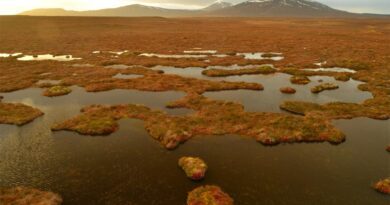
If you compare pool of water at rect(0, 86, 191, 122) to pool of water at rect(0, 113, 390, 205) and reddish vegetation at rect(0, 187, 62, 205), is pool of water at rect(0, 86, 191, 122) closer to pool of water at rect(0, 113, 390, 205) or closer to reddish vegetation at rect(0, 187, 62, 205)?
pool of water at rect(0, 113, 390, 205)

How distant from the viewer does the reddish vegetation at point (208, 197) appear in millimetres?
22266

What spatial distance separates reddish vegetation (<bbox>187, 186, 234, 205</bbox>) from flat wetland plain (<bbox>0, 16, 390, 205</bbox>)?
2.58 ft

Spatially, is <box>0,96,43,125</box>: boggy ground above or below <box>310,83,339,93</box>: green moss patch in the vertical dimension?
below

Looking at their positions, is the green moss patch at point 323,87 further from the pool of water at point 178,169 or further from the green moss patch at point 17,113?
the green moss patch at point 17,113

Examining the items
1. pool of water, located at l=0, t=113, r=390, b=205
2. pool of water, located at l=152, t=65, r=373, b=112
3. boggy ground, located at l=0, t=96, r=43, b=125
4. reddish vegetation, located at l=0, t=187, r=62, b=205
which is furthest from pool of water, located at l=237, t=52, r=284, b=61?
reddish vegetation, located at l=0, t=187, r=62, b=205

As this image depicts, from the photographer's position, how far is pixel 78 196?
23188mm

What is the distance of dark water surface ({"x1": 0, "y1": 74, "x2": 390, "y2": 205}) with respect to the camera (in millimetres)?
23375

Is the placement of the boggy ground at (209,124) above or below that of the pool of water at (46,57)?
below

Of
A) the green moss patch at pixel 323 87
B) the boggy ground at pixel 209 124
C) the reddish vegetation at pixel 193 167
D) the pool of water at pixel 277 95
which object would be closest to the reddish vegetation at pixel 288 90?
→ the pool of water at pixel 277 95

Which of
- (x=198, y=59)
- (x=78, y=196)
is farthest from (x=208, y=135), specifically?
(x=198, y=59)

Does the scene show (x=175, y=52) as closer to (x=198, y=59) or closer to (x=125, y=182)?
(x=198, y=59)

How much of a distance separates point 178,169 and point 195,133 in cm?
751

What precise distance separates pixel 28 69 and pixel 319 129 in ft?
198

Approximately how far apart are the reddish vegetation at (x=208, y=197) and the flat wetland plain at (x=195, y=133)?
79 centimetres
